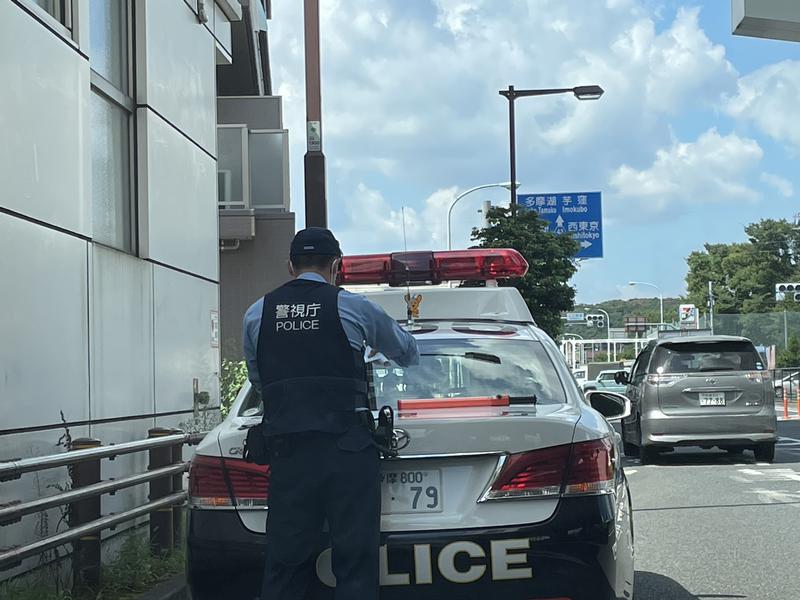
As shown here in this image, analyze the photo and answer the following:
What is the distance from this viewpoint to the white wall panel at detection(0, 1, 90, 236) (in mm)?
6871

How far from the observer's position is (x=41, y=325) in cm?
720

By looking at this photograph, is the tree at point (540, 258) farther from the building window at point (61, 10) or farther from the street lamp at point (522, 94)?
the building window at point (61, 10)

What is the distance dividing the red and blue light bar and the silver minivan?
756cm

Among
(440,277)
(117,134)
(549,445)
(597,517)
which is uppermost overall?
(117,134)

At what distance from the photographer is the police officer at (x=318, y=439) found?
4176 millimetres

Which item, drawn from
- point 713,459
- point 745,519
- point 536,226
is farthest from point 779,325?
→ point 745,519

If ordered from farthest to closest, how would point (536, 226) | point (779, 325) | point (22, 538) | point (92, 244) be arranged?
point (779, 325)
point (536, 226)
point (92, 244)
point (22, 538)

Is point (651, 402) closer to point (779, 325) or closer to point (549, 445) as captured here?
point (549, 445)

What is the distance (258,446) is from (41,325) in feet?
11.0

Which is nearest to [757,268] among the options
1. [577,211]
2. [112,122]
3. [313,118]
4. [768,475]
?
[577,211]

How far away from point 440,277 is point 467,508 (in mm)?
4646

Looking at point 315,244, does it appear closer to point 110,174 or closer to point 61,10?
point 61,10

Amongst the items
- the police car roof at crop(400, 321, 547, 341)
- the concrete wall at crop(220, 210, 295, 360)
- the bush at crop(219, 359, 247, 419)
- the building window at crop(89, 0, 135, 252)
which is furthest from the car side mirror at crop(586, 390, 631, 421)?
the concrete wall at crop(220, 210, 295, 360)

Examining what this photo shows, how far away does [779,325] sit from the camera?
5753 centimetres
